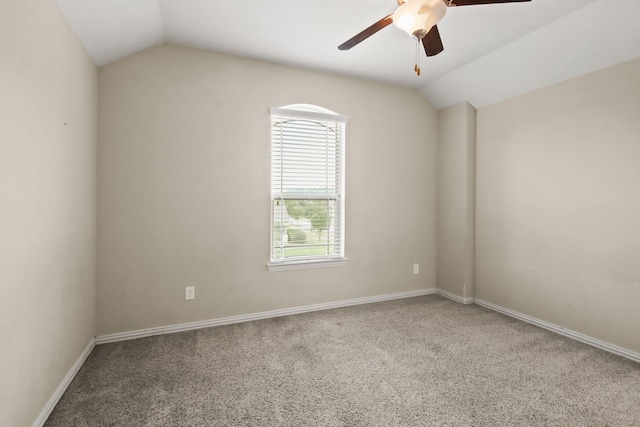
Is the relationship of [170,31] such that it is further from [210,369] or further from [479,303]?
[479,303]

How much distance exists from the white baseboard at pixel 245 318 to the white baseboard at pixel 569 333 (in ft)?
2.72

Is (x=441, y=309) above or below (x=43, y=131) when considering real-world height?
below

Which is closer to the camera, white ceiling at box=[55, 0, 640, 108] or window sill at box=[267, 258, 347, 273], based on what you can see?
white ceiling at box=[55, 0, 640, 108]

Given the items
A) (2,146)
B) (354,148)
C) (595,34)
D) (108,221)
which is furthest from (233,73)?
(595,34)

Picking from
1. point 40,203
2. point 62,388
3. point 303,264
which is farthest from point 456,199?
point 62,388

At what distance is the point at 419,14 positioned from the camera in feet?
5.67

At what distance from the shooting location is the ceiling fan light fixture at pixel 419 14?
5.54 ft

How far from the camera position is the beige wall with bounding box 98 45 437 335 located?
2.67m

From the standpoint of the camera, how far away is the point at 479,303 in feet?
12.1

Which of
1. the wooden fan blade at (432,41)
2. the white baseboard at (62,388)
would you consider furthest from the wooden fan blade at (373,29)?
the white baseboard at (62,388)

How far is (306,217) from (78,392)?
89.9 inches

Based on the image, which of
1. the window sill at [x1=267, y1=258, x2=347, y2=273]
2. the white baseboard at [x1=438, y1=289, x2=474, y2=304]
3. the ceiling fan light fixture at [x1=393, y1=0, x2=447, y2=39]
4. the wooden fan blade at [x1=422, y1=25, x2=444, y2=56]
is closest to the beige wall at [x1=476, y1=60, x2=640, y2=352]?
the white baseboard at [x1=438, y1=289, x2=474, y2=304]

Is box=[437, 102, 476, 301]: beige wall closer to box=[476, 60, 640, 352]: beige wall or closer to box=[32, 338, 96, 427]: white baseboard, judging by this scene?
box=[476, 60, 640, 352]: beige wall

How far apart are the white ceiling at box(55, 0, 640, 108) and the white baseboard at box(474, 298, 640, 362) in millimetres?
2269
